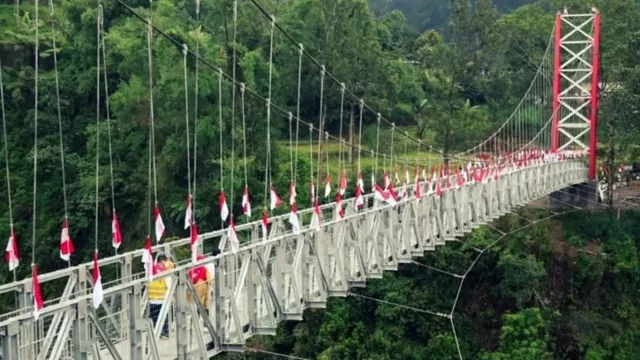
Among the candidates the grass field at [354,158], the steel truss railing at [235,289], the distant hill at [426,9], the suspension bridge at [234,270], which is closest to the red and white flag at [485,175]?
the suspension bridge at [234,270]

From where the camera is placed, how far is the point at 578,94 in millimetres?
32688

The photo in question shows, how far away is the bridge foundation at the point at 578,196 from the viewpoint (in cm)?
2962

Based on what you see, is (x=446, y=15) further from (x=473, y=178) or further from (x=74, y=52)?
(x=473, y=178)

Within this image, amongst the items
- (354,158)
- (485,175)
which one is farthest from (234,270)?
(354,158)

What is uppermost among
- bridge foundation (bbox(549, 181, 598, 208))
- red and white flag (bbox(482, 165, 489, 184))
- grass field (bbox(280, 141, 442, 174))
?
red and white flag (bbox(482, 165, 489, 184))

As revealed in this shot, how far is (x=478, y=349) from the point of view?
24578 mm

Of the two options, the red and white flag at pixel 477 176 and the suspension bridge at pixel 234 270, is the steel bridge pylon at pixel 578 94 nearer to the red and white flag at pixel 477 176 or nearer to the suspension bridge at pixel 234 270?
the suspension bridge at pixel 234 270

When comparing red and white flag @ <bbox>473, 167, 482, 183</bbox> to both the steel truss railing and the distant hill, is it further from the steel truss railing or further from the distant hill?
the distant hill

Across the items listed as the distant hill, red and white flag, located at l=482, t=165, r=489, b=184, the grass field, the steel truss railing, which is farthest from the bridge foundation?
the distant hill

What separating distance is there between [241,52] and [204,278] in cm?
2164

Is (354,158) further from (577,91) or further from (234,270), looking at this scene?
(234,270)

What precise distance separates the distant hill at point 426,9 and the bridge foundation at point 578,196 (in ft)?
125

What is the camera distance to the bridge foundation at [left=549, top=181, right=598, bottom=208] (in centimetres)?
2962

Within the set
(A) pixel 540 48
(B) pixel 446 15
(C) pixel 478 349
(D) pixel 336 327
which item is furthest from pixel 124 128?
(B) pixel 446 15
